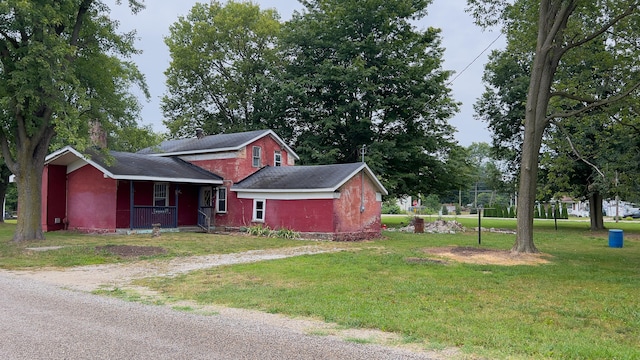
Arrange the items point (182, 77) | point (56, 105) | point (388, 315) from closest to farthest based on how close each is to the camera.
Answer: point (388, 315), point (56, 105), point (182, 77)

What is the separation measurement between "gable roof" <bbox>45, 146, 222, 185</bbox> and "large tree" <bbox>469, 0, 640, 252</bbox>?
15597 mm

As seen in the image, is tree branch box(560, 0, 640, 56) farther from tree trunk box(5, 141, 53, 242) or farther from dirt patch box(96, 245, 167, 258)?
tree trunk box(5, 141, 53, 242)

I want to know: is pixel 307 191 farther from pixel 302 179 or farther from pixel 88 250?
pixel 88 250

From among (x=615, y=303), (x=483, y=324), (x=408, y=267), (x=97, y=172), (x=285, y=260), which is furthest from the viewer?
(x=97, y=172)

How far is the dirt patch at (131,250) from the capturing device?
14.6 metres

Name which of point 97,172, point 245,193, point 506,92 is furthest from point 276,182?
point 506,92

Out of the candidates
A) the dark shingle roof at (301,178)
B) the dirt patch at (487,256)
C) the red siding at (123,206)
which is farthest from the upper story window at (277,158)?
the dirt patch at (487,256)

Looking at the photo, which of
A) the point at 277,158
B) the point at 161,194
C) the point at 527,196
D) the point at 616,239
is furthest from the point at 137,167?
the point at 616,239

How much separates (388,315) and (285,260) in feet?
23.6

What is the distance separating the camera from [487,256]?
15.1 metres

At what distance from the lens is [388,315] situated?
7066 millimetres

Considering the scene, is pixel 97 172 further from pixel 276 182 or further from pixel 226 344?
pixel 226 344

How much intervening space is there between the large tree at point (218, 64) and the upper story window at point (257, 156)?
13.3 meters

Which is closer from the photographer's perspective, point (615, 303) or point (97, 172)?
point (615, 303)
